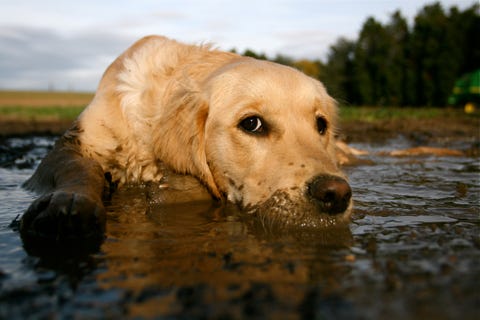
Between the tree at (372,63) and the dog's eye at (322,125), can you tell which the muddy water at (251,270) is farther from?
the tree at (372,63)

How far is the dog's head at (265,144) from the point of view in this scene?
9.36 ft

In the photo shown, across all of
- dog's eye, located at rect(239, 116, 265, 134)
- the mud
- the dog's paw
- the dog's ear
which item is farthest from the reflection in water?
dog's eye, located at rect(239, 116, 265, 134)

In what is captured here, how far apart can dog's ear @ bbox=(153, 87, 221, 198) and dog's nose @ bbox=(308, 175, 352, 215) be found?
1187mm

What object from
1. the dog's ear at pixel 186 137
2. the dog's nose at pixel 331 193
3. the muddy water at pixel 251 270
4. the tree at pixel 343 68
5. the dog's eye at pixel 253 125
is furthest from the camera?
the tree at pixel 343 68

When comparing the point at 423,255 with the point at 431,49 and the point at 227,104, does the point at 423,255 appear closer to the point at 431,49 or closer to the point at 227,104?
the point at 227,104

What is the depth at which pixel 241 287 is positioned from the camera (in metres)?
1.79

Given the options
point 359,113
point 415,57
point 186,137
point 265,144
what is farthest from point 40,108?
point 265,144

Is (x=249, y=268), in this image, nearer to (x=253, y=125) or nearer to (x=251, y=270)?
(x=251, y=270)

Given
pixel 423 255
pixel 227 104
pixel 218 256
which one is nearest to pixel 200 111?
pixel 227 104

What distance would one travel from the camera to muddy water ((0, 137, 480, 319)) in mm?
1601

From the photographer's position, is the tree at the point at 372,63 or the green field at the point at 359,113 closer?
the green field at the point at 359,113

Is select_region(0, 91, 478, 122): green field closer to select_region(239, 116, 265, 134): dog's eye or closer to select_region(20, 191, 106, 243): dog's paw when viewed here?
select_region(239, 116, 265, 134): dog's eye

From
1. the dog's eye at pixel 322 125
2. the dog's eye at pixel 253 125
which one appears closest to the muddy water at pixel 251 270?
the dog's eye at pixel 253 125

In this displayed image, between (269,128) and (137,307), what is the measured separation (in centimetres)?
210
